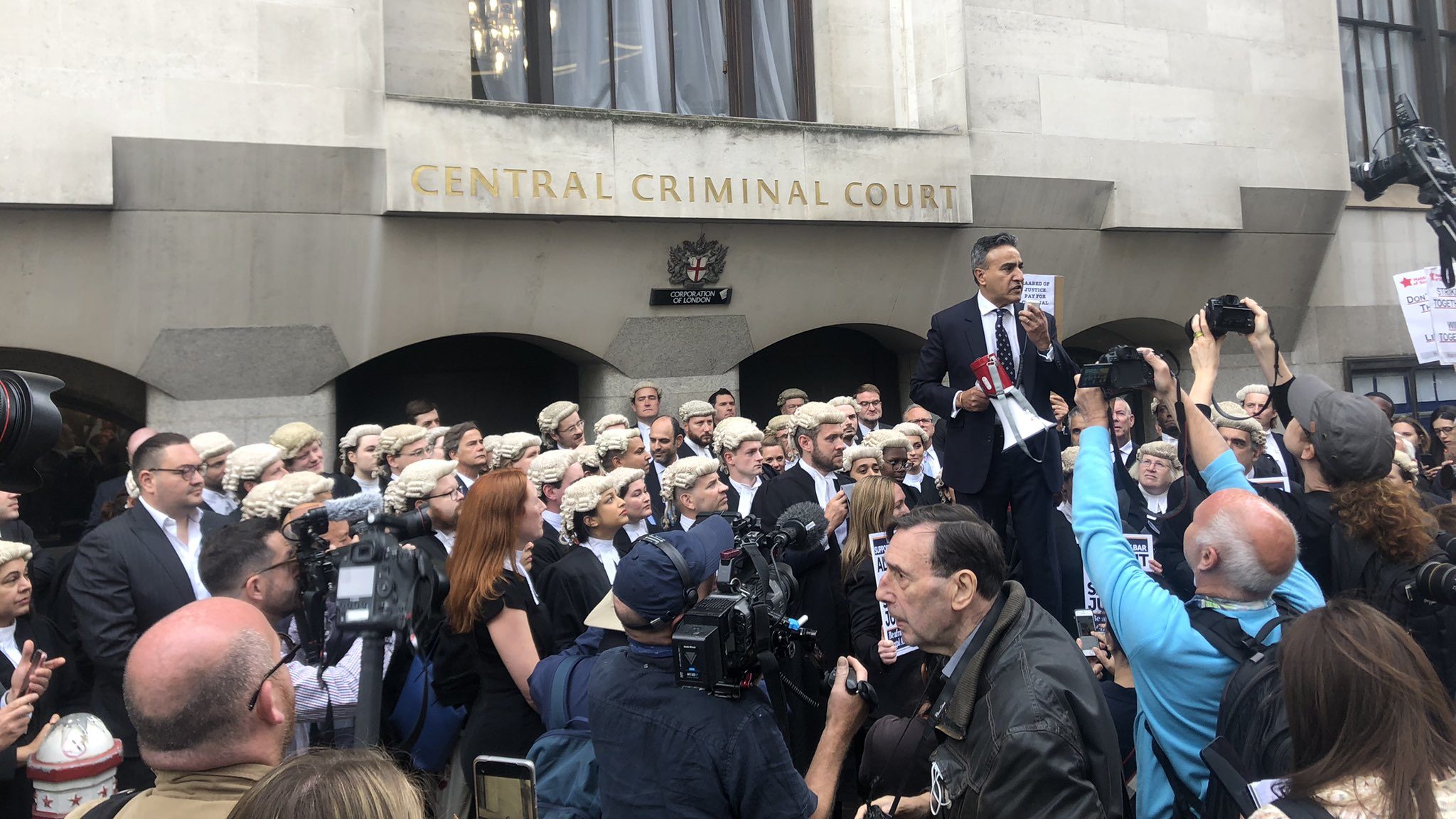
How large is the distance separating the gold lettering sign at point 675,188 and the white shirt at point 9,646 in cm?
577

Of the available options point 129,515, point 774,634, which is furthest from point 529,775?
point 129,515

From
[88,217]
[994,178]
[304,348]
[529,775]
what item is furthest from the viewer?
[994,178]

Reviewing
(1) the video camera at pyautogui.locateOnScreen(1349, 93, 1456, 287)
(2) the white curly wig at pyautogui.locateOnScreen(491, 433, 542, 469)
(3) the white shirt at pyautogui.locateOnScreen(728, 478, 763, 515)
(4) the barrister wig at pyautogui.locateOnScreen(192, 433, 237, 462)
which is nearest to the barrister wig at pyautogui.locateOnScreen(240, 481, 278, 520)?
(4) the barrister wig at pyautogui.locateOnScreen(192, 433, 237, 462)

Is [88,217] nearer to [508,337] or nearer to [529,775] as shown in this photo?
[508,337]

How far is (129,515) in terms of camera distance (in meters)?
5.10

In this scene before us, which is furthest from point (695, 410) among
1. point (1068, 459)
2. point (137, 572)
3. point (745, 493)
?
point (137, 572)

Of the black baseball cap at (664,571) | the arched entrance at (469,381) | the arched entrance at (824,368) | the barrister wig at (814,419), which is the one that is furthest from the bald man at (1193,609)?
the arched entrance at (824,368)

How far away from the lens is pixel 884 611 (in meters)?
4.85

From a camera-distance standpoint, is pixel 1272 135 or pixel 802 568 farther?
pixel 1272 135

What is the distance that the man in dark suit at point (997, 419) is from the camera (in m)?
5.32

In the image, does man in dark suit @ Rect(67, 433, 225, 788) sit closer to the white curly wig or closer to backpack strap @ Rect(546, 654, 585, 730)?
backpack strap @ Rect(546, 654, 585, 730)

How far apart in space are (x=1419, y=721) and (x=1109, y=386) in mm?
1638

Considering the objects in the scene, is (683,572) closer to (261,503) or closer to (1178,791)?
(1178,791)

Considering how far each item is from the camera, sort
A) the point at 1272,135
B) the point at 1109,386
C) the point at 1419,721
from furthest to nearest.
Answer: the point at 1272,135 < the point at 1109,386 < the point at 1419,721
